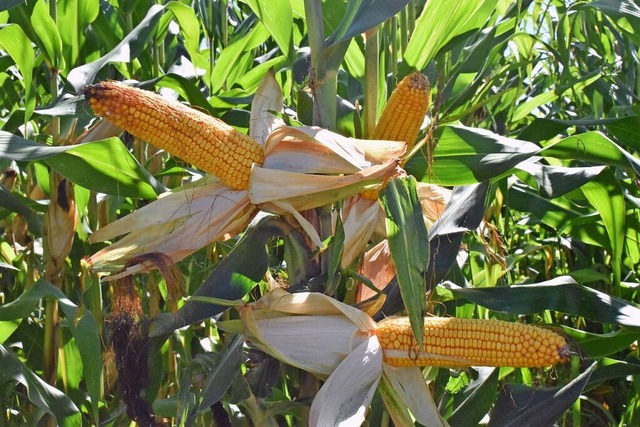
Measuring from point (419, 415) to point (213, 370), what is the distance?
0.50 meters

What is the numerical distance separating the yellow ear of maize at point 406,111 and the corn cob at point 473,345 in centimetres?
44

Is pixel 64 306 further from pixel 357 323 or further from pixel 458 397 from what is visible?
pixel 458 397

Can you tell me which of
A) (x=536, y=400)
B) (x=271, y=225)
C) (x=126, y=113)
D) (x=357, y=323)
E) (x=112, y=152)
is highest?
(x=126, y=113)

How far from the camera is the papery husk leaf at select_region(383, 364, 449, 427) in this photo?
195 cm

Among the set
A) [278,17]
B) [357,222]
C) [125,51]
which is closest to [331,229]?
[357,222]

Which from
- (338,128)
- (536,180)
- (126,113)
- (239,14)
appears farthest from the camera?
(239,14)

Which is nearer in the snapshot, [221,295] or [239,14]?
[221,295]

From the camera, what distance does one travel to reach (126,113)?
6.12ft

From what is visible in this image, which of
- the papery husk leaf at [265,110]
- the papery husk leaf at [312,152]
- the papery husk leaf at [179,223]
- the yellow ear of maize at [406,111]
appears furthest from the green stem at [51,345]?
the yellow ear of maize at [406,111]

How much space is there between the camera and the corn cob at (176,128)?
1859mm

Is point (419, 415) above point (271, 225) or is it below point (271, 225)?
below

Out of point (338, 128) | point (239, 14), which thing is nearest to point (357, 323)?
point (338, 128)

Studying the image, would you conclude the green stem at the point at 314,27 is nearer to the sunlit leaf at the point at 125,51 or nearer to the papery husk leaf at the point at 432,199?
the papery husk leaf at the point at 432,199

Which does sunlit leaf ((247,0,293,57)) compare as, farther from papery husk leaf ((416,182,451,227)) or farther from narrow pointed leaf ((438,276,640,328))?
narrow pointed leaf ((438,276,640,328))
